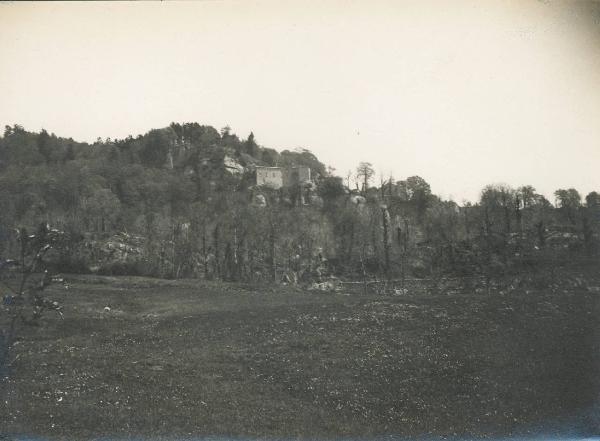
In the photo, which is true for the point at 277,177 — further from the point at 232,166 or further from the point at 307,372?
the point at 307,372

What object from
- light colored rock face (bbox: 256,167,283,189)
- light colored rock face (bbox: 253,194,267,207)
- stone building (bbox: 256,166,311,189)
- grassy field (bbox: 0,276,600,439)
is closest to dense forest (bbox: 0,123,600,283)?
light colored rock face (bbox: 253,194,267,207)

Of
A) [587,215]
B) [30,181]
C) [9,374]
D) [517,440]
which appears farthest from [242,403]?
[30,181]

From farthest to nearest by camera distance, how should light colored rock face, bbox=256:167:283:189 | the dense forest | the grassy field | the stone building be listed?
light colored rock face, bbox=256:167:283:189
the stone building
the dense forest
the grassy field

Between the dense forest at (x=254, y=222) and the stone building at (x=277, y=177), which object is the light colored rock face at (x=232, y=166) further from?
the dense forest at (x=254, y=222)

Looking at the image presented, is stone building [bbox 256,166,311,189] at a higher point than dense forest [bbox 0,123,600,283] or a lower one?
higher

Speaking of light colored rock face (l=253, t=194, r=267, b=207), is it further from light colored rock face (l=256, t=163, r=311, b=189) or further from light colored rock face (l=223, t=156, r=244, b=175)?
light colored rock face (l=223, t=156, r=244, b=175)

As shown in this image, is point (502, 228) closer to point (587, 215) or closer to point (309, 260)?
point (587, 215)
